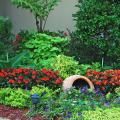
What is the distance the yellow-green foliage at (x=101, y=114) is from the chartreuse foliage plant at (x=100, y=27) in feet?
10.1

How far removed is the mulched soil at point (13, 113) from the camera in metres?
7.14

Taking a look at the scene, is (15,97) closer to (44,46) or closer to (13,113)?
(13,113)

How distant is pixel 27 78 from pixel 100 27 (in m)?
2.36

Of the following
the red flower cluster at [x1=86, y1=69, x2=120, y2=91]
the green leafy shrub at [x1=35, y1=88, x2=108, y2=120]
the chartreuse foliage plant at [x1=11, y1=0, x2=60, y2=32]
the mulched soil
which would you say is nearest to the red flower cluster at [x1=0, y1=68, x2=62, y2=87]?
the green leafy shrub at [x1=35, y1=88, x2=108, y2=120]

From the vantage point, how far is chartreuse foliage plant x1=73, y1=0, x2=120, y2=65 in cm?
977

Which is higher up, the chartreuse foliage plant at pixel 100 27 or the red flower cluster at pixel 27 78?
the chartreuse foliage plant at pixel 100 27

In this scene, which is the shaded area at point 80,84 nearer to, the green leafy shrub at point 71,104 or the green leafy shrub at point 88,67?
the green leafy shrub at point 88,67

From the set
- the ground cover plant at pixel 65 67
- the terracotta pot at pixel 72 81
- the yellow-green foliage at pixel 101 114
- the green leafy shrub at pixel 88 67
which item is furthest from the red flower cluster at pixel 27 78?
the yellow-green foliage at pixel 101 114

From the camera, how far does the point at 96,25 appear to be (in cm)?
988

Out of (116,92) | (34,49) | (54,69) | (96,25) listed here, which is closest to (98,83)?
(116,92)

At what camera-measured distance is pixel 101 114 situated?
681 centimetres

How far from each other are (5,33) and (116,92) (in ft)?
11.4

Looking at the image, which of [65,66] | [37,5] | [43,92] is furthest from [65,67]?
[37,5]

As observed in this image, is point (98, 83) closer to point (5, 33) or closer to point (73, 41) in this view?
point (73, 41)
